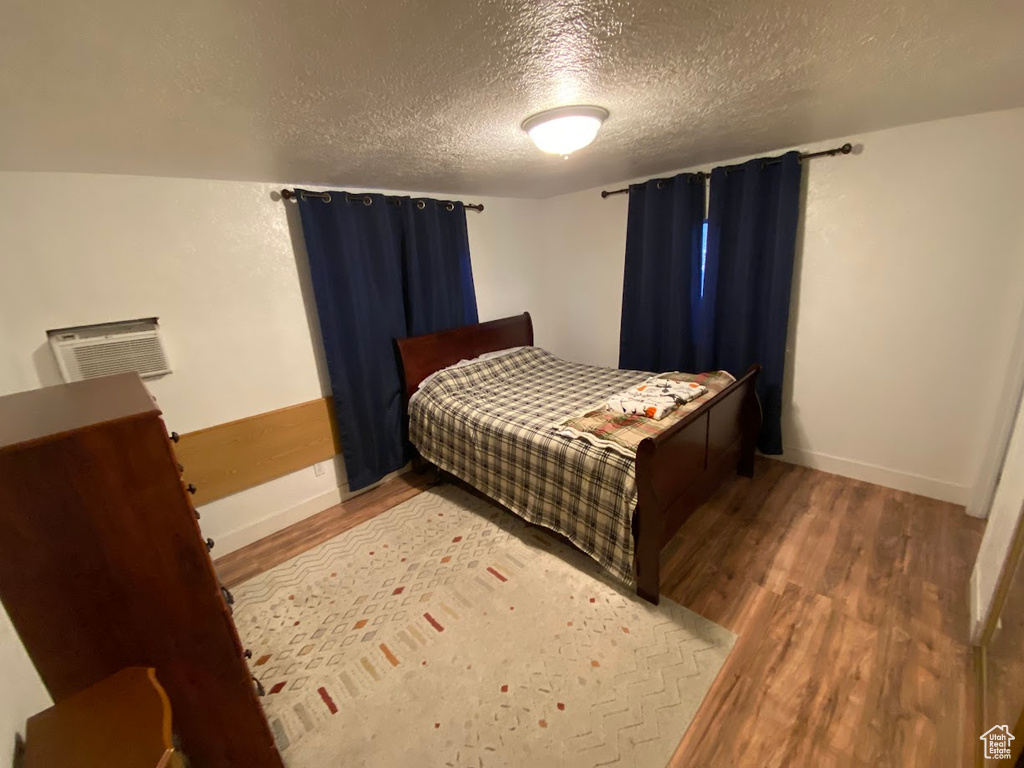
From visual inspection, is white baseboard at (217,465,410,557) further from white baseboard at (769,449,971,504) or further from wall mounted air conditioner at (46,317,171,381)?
white baseboard at (769,449,971,504)

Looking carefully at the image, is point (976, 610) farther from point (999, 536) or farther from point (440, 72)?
point (440, 72)

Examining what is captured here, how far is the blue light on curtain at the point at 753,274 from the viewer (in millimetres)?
2670

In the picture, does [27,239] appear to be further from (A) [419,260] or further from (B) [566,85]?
(B) [566,85]

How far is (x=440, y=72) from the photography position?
4.18 feet

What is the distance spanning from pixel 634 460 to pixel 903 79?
5.96ft

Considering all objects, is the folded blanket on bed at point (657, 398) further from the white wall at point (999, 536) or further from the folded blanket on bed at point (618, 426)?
the white wall at point (999, 536)

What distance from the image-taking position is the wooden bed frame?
1812 millimetres

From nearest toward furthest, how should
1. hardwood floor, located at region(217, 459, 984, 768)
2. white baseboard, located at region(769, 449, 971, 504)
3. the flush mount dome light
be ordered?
hardwood floor, located at region(217, 459, 984, 768) → the flush mount dome light → white baseboard, located at region(769, 449, 971, 504)

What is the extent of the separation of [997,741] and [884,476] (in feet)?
6.21

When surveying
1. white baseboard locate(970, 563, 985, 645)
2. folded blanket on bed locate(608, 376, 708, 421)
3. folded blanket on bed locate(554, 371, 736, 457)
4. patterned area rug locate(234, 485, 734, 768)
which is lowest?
patterned area rug locate(234, 485, 734, 768)

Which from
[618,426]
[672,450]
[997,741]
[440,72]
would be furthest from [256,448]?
[997,741]

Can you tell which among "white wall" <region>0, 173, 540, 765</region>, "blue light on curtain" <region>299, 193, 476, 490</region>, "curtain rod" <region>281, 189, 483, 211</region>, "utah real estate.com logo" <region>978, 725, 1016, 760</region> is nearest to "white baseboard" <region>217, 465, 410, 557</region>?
"white wall" <region>0, 173, 540, 765</region>

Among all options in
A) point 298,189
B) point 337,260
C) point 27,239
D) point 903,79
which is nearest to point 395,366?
point 337,260

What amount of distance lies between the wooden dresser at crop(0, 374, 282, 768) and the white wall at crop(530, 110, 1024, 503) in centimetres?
345
